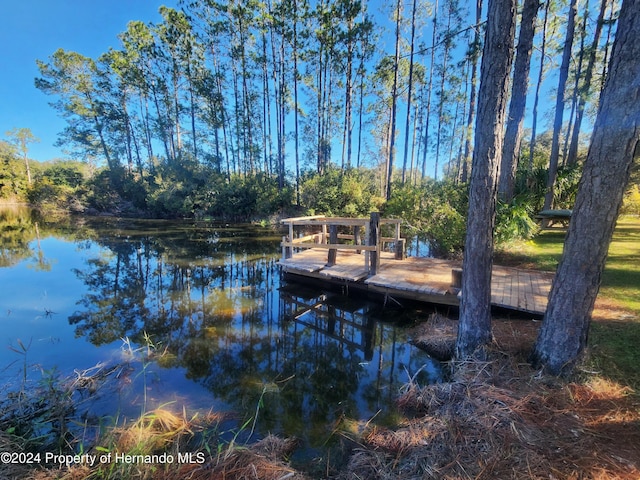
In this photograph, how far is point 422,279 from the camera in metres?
5.98

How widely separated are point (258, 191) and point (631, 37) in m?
19.9

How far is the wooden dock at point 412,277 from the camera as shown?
15.9 ft

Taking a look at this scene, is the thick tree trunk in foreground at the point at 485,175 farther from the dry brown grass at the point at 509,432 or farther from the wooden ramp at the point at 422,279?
the wooden ramp at the point at 422,279

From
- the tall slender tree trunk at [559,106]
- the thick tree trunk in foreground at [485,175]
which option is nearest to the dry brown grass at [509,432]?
the thick tree trunk in foreground at [485,175]

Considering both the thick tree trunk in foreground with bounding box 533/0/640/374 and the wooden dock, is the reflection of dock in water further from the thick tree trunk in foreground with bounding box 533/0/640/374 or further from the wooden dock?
the thick tree trunk in foreground with bounding box 533/0/640/374

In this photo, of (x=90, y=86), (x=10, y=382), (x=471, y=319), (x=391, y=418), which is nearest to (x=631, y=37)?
(x=471, y=319)

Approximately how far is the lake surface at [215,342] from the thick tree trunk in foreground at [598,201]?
5.28ft

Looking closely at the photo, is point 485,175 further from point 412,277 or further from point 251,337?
point 251,337

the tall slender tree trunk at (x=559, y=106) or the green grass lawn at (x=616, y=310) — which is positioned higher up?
the tall slender tree trunk at (x=559, y=106)

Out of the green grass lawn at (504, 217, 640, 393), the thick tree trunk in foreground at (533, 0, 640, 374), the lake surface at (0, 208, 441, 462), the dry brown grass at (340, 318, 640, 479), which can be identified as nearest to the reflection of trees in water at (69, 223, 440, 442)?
the lake surface at (0, 208, 441, 462)

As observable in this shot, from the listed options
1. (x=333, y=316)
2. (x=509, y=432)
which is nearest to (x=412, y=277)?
(x=333, y=316)

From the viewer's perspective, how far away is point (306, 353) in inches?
174

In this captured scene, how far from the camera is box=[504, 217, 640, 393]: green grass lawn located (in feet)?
9.44

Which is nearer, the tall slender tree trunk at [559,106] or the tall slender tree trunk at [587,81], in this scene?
the tall slender tree trunk at [559,106]
